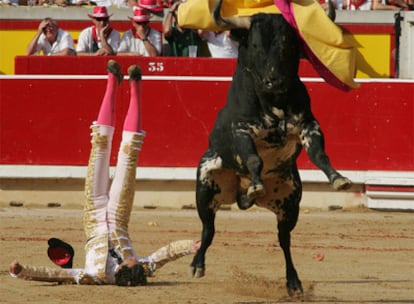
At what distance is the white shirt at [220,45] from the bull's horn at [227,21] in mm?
5276

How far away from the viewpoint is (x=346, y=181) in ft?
23.2

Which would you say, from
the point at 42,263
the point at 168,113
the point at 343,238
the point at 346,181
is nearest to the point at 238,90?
the point at 346,181

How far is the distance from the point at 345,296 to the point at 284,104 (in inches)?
48.7

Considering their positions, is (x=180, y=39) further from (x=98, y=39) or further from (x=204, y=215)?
(x=204, y=215)

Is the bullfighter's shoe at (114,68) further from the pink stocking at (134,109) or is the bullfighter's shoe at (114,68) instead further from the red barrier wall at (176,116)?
the red barrier wall at (176,116)

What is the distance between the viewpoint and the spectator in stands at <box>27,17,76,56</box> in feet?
43.3

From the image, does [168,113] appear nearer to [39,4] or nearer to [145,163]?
[145,163]

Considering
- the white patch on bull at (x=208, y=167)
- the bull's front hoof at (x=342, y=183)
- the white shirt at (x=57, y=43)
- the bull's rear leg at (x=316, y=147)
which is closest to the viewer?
the bull's front hoof at (x=342, y=183)

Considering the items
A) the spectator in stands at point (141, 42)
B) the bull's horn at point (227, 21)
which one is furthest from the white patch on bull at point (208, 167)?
the spectator in stands at point (141, 42)

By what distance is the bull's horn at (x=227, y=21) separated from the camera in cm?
780

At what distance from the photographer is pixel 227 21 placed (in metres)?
7.82

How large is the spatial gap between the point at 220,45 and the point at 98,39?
124 centimetres

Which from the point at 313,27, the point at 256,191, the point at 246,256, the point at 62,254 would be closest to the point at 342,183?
the point at 256,191

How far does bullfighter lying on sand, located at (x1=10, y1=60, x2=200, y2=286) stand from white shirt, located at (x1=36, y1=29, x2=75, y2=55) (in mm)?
5535
